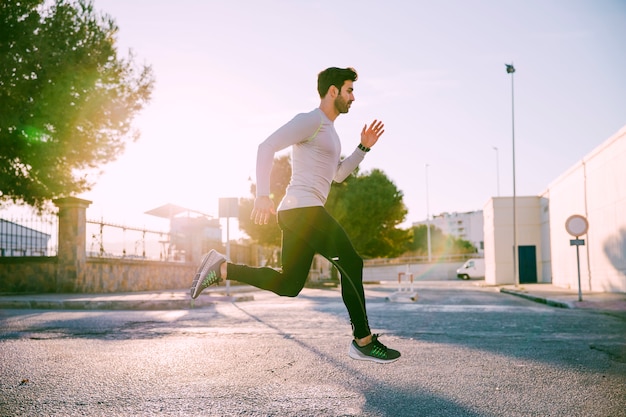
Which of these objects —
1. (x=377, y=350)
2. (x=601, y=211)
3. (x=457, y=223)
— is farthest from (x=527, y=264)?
(x=457, y=223)

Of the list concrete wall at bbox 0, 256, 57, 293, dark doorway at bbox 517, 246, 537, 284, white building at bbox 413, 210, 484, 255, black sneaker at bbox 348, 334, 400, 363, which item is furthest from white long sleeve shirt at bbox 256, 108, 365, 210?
white building at bbox 413, 210, 484, 255

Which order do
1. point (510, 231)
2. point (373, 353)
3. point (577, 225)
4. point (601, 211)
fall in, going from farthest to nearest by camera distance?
point (510, 231) < point (601, 211) < point (577, 225) < point (373, 353)

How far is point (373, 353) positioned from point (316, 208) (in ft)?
3.38

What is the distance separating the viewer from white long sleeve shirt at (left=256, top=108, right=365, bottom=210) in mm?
3850

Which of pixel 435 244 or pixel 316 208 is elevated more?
pixel 435 244

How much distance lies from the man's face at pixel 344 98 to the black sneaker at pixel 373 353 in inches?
62.1

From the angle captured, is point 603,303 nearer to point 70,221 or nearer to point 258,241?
point 70,221

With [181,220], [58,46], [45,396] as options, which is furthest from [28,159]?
[45,396]

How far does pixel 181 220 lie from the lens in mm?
29016

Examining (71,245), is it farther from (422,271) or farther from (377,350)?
(422,271)

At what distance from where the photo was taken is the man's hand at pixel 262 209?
3.70m

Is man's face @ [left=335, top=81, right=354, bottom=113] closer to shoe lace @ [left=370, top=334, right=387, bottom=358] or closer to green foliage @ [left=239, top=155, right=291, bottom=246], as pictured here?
shoe lace @ [left=370, top=334, right=387, bottom=358]

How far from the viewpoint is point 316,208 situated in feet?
12.9

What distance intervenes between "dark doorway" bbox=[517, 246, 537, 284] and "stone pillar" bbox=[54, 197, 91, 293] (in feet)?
90.2
